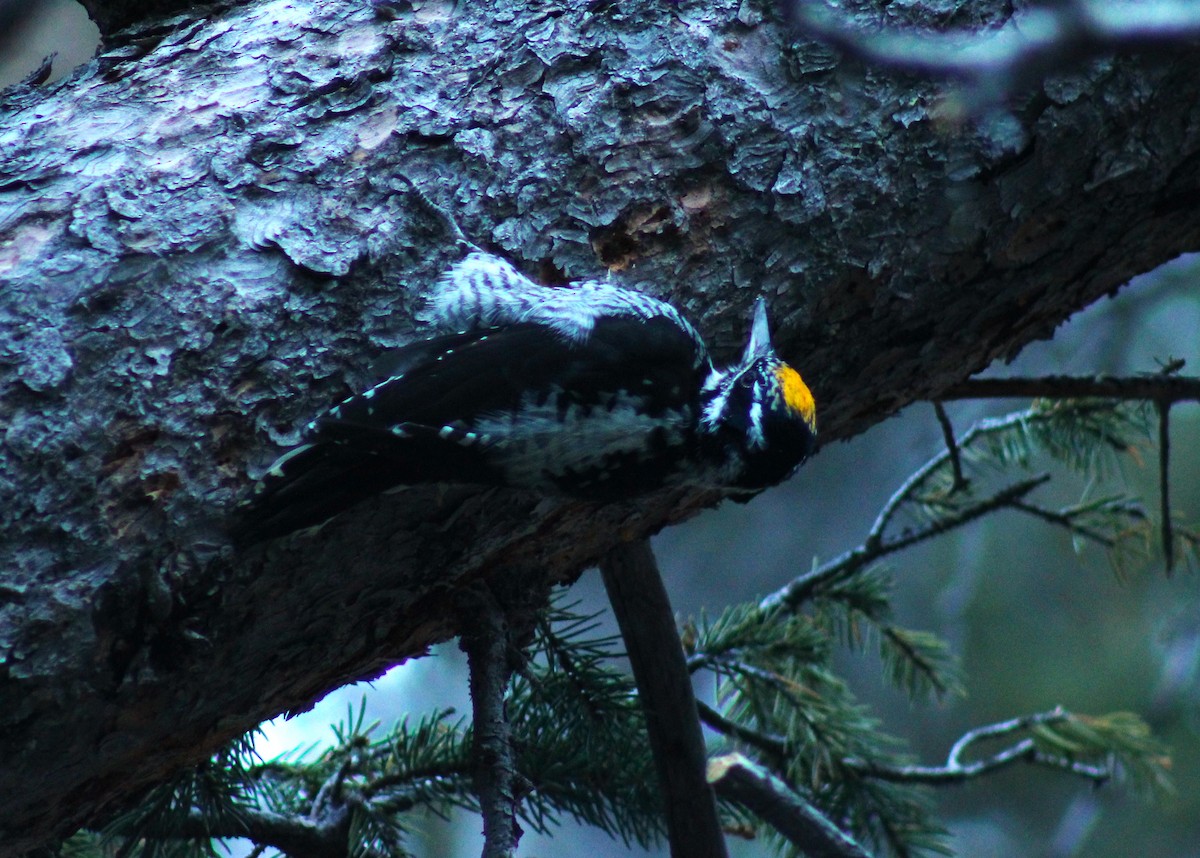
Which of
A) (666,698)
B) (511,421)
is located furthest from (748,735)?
(511,421)

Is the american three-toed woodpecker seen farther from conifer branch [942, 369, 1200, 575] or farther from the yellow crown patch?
conifer branch [942, 369, 1200, 575]

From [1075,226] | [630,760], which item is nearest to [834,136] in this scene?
[1075,226]

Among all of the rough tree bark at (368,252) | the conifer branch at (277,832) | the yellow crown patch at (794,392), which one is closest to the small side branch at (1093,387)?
the rough tree bark at (368,252)

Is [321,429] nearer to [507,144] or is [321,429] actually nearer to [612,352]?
[612,352]

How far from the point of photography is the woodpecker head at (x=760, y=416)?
5.80ft

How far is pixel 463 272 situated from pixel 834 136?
2.40ft

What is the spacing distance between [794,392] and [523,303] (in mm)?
485

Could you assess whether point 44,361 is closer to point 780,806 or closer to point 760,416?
point 760,416

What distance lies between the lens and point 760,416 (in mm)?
1763

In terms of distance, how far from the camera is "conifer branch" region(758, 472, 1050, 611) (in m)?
2.45

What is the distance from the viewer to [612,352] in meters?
1.74

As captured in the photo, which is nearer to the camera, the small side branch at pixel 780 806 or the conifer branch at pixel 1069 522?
the small side branch at pixel 780 806

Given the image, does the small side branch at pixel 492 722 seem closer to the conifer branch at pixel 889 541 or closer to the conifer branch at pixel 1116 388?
the conifer branch at pixel 889 541

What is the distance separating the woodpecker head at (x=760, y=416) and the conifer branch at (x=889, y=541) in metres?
0.74
